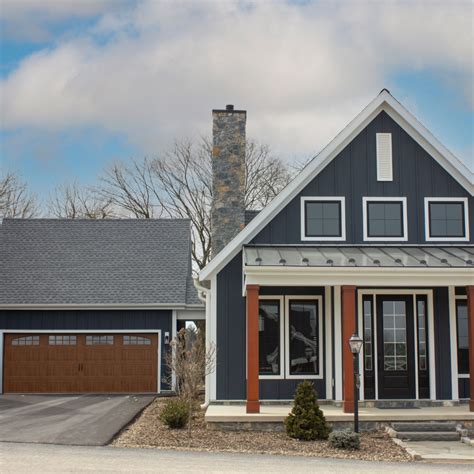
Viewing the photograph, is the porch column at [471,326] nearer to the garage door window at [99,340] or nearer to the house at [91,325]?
the house at [91,325]

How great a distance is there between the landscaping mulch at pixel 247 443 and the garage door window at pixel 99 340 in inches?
316

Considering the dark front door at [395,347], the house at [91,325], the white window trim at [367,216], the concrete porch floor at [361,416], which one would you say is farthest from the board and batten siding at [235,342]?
the house at [91,325]

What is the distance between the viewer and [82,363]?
2292 centimetres

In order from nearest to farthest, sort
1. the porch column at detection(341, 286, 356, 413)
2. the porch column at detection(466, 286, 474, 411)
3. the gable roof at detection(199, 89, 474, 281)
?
the porch column at detection(341, 286, 356, 413) < the porch column at detection(466, 286, 474, 411) < the gable roof at detection(199, 89, 474, 281)

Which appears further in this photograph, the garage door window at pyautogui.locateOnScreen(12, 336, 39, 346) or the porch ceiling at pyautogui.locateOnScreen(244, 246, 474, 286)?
the garage door window at pyautogui.locateOnScreen(12, 336, 39, 346)

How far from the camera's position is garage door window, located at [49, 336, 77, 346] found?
2308 centimetres

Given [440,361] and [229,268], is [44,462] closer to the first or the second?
[229,268]

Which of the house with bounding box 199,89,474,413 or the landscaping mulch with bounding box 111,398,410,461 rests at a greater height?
the house with bounding box 199,89,474,413

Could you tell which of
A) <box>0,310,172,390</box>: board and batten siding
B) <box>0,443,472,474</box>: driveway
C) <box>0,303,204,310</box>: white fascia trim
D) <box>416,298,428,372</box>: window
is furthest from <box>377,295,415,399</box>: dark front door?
<box>0,310,172,390</box>: board and batten siding

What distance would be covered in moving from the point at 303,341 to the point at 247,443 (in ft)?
12.9

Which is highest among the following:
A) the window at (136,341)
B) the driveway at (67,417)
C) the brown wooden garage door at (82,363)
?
the window at (136,341)

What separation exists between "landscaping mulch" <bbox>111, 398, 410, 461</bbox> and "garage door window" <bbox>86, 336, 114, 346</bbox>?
26.4 feet

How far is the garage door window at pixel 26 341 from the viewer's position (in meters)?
23.2

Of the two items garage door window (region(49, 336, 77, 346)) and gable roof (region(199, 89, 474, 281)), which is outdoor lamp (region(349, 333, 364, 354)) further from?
garage door window (region(49, 336, 77, 346))
